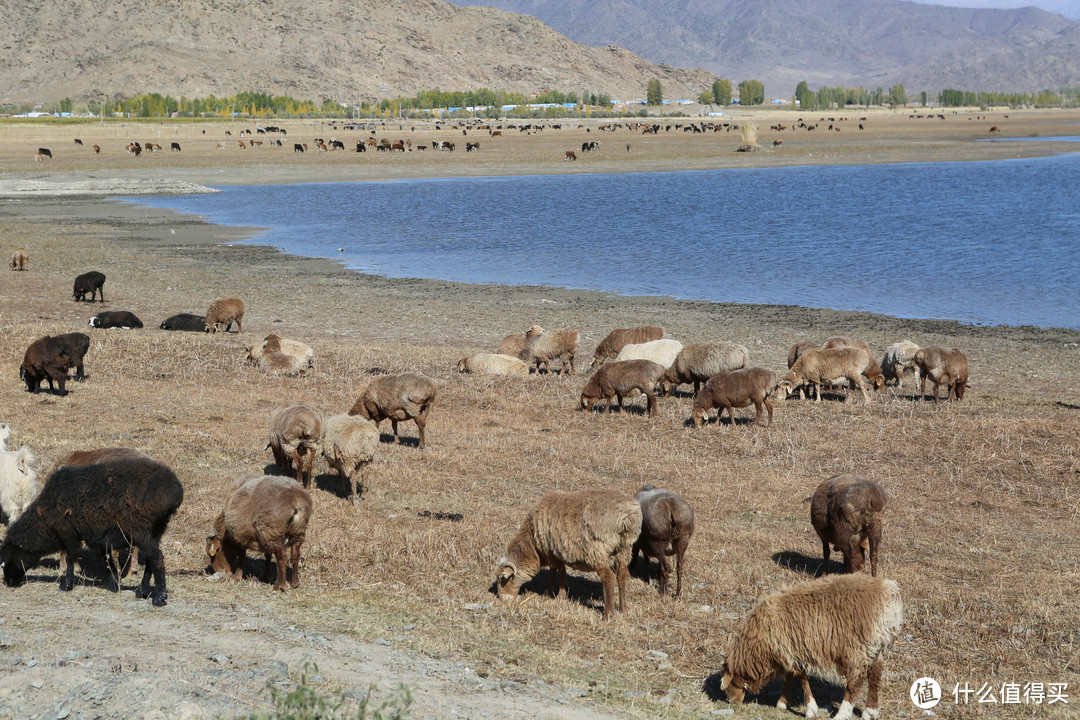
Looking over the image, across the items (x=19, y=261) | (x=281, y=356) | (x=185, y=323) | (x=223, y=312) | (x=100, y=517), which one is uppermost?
(x=19, y=261)

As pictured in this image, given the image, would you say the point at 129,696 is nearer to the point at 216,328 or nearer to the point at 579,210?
the point at 216,328

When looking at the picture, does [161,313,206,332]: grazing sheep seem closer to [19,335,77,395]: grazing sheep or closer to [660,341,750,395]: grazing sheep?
[19,335,77,395]: grazing sheep

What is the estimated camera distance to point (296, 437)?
12625mm

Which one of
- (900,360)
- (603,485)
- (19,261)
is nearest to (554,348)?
(900,360)

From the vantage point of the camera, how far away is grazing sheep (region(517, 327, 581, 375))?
21328 mm

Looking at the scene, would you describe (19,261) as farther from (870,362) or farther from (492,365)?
(870,362)

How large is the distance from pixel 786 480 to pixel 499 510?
4.20m

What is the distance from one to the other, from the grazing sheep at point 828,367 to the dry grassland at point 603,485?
501 mm

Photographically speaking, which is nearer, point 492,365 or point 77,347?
point 77,347

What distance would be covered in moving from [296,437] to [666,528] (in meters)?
5.14

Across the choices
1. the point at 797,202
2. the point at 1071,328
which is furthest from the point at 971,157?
the point at 1071,328

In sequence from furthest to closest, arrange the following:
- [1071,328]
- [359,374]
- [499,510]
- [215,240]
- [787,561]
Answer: [215,240], [1071,328], [359,374], [499,510], [787,561]

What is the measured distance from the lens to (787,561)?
11055mm

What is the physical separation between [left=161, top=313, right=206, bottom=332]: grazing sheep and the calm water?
12.8 m
